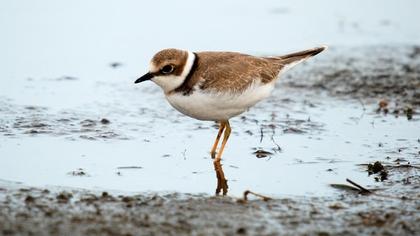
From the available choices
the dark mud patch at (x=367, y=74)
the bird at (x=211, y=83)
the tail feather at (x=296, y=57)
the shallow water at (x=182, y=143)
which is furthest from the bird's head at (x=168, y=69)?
the dark mud patch at (x=367, y=74)

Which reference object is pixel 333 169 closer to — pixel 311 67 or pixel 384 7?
pixel 311 67

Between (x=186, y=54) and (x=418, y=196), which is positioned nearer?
(x=418, y=196)

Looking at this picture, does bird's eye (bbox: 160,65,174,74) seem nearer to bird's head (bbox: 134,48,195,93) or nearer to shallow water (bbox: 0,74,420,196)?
bird's head (bbox: 134,48,195,93)

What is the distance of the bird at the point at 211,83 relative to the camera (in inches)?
268

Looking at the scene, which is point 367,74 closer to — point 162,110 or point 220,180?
point 162,110

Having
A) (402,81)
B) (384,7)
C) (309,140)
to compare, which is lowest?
(309,140)

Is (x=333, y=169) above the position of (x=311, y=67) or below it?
below

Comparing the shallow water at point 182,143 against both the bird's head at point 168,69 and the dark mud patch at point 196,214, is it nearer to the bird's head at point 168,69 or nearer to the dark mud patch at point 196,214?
the dark mud patch at point 196,214

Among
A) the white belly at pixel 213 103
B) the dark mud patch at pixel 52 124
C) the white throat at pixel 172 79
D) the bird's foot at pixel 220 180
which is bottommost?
the bird's foot at pixel 220 180

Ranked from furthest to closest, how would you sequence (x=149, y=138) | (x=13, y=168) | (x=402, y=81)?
(x=402, y=81) → (x=149, y=138) → (x=13, y=168)

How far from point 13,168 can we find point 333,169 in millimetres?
3033

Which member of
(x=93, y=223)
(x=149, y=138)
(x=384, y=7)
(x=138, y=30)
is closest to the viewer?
(x=93, y=223)

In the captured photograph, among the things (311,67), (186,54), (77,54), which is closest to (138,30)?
(77,54)

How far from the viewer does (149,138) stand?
790 centimetres
